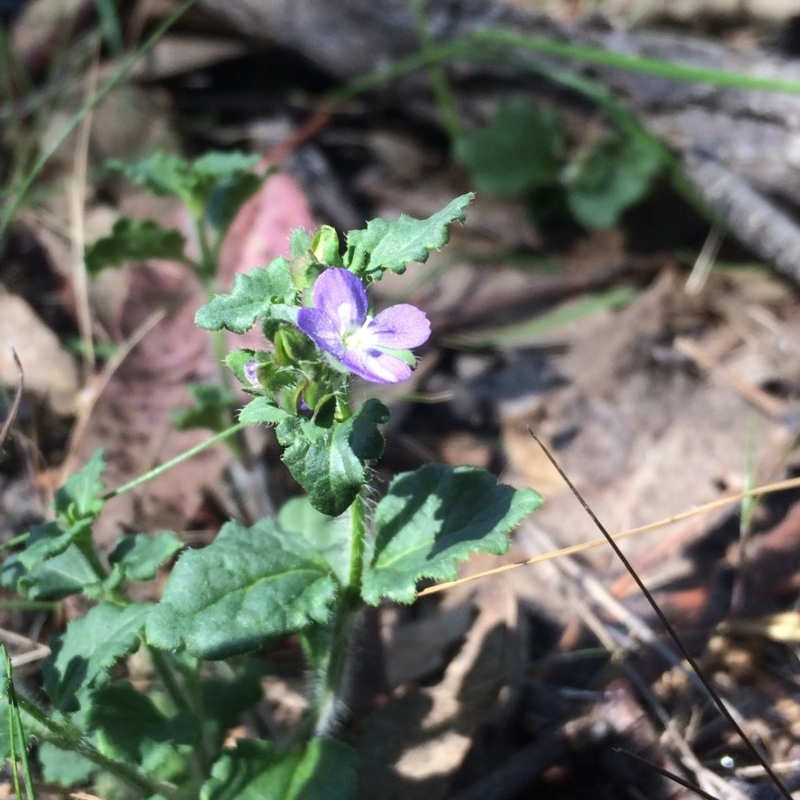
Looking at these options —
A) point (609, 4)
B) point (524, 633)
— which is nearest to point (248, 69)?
point (609, 4)

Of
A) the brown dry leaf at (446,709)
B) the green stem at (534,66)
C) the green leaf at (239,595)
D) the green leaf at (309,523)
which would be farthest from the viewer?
the green stem at (534,66)

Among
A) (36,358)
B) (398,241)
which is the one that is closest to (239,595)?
(398,241)

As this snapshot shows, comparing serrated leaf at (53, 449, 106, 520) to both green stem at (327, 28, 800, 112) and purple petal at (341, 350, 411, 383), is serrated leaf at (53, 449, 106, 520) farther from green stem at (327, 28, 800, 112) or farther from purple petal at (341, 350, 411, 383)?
green stem at (327, 28, 800, 112)

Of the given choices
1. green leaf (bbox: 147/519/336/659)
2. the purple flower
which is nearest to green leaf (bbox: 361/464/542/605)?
green leaf (bbox: 147/519/336/659)

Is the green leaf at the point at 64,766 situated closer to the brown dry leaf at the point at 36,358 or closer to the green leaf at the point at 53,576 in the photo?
the green leaf at the point at 53,576

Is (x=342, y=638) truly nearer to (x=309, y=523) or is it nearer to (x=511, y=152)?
(x=309, y=523)

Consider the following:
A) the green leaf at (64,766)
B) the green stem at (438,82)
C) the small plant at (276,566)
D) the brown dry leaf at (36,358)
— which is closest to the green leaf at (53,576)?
the small plant at (276,566)
